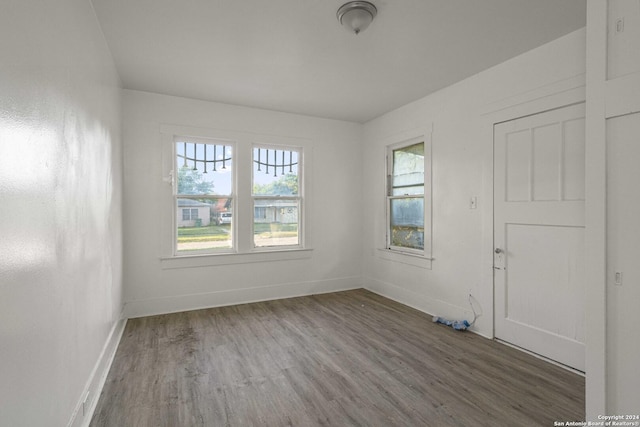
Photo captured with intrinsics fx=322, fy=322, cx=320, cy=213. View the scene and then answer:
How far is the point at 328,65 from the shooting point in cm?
323

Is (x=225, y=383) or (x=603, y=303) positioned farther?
(x=225, y=383)

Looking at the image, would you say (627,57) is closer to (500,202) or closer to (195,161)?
(500,202)

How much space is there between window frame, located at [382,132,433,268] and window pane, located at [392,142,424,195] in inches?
2.3

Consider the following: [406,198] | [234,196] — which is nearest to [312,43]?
[234,196]

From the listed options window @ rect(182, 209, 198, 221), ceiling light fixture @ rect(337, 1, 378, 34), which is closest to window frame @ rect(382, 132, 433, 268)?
ceiling light fixture @ rect(337, 1, 378, 34)

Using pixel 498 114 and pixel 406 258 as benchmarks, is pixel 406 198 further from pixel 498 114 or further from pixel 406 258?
pixel 498 114

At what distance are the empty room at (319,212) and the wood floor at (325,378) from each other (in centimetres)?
2

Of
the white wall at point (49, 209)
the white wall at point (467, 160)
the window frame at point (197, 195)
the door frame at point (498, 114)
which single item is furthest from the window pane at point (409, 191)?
the white wall at point (49, 209)

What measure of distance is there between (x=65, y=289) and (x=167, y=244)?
8.15ft

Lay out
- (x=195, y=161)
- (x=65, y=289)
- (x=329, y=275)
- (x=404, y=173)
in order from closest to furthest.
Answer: (x=65, y=289), (x=195, y=161), (x=404, y=173), (x=329, y=275)

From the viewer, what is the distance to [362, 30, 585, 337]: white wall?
2.82 m

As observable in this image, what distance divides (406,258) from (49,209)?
3871mm

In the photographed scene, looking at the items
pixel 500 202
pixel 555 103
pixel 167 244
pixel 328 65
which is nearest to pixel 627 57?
pixel 555 103

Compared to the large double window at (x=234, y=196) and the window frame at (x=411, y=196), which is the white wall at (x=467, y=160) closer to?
the window frame at (x=411, y=196)
